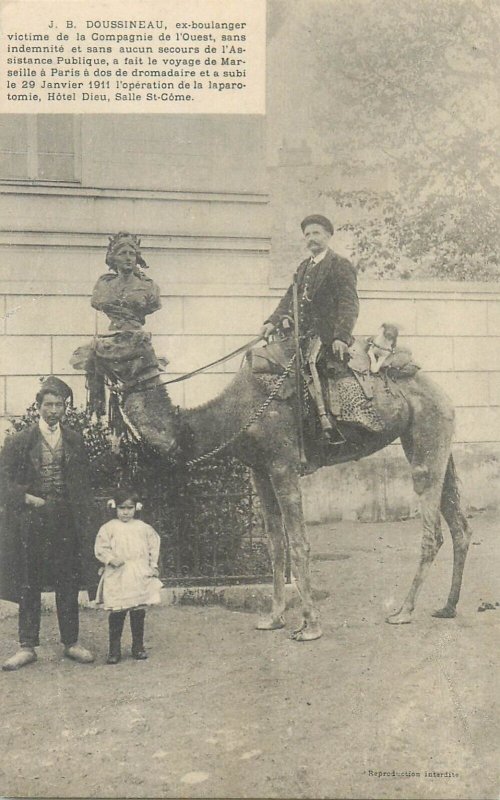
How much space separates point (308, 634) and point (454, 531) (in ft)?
3.82

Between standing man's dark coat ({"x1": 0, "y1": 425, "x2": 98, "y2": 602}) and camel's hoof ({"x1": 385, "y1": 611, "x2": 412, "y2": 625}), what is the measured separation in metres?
1.80

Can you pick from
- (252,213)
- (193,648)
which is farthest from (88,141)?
(193,648)

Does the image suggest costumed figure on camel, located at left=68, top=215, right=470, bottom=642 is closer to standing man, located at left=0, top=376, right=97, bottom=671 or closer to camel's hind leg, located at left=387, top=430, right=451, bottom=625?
camel's hind leg, located at left=387, top=430, right=451, bottom=625

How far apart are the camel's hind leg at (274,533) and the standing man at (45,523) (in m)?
1.09

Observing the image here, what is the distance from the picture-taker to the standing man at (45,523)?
4016 mm

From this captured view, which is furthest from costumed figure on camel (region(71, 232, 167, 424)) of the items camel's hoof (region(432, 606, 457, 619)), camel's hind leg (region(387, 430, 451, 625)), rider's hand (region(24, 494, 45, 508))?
camel's hoof (region(432, 606, 457, 619))

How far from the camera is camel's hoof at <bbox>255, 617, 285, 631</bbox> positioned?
4.42 m

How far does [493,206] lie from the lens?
4.67 meters

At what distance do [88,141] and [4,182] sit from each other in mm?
711

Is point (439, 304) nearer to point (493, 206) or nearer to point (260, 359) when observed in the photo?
point (493, 206)

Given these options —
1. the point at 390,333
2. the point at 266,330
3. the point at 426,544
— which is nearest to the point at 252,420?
the point at 266,330

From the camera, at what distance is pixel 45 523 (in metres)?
4.02

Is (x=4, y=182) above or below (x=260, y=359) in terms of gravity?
above

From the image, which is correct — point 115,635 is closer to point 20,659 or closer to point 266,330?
point 20,659
